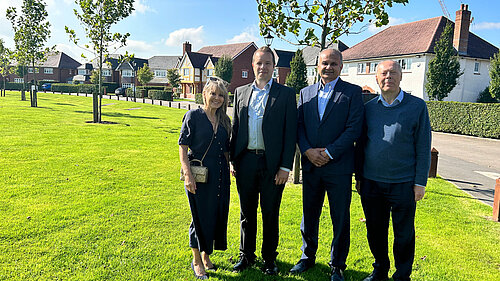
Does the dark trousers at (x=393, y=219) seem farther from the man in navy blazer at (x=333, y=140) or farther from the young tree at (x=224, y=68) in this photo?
the young tree at (x=224, y=68)

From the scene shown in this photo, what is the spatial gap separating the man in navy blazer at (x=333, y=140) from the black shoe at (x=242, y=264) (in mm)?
538

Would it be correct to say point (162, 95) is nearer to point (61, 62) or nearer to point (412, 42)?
point (412, 42)

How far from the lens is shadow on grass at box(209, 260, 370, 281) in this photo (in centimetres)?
390

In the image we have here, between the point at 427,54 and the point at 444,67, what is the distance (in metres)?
3.59

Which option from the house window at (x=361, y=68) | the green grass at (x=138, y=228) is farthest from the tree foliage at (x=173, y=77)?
the green grass at (x=138, y=228)

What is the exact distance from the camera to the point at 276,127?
12.5 ft

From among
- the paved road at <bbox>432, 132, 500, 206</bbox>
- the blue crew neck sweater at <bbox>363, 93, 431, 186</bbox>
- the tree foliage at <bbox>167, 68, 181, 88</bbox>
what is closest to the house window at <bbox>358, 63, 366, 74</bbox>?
the paved road at <bbox>432, 132, 500, 206</bbox>

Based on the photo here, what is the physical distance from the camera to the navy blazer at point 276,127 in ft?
12.4

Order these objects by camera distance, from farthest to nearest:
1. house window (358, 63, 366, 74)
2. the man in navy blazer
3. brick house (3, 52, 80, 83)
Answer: brick house (3, 52, 80, 83) < house window (358, 63, 366, 74) < the man in navy blazer

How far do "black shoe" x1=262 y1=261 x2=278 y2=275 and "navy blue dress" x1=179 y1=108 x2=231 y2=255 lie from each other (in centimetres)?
→ 61

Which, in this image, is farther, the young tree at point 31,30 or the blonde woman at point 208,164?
the young tree at point 31,30

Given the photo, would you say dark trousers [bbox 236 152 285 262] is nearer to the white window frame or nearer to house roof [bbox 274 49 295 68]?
house roof [bbox 274 49 295 68]

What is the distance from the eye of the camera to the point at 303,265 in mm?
4102

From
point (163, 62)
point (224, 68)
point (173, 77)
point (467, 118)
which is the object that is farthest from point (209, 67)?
point (467, 118)
